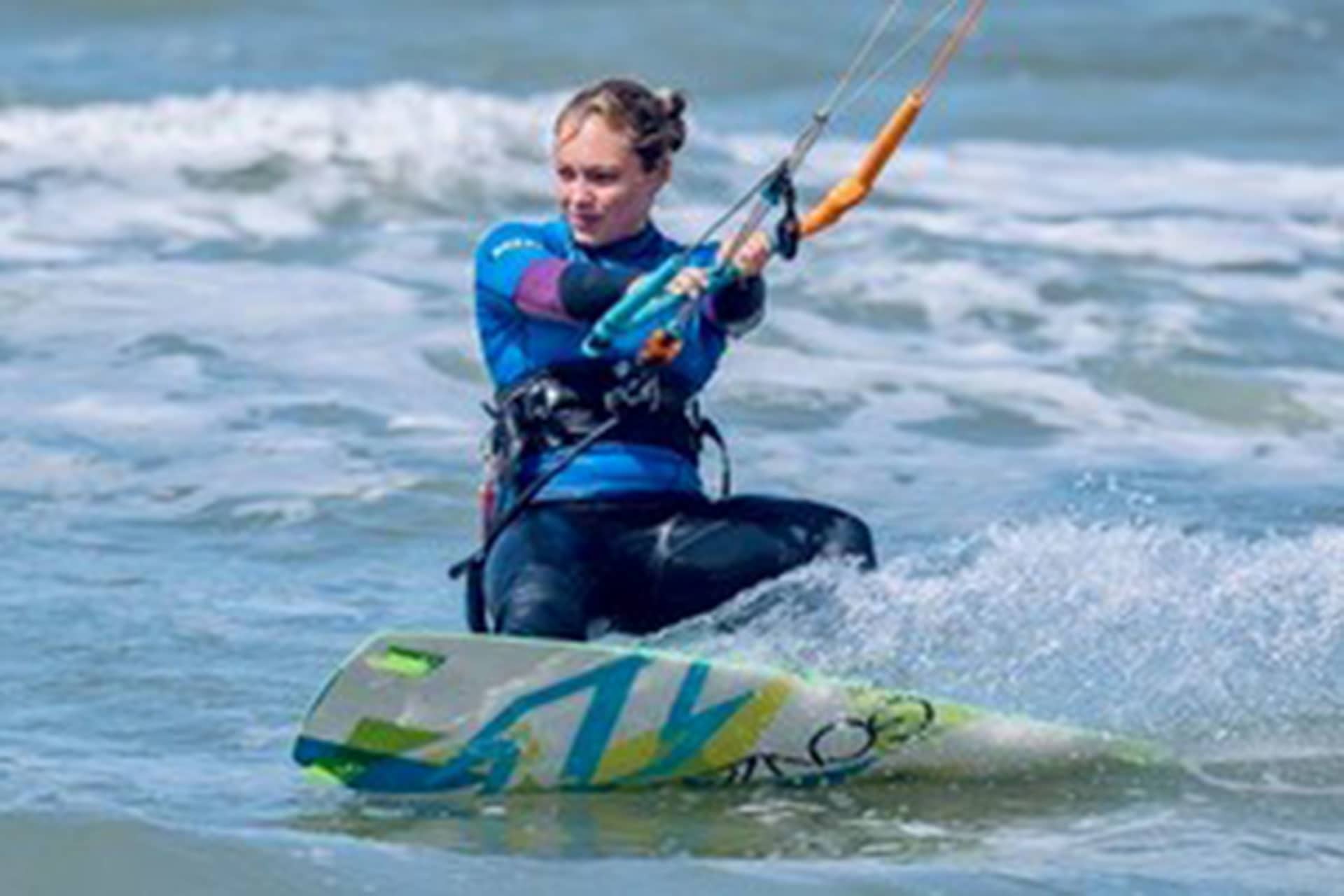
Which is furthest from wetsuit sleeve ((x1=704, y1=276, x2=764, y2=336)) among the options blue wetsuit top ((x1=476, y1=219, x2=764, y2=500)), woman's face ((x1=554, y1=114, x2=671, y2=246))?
woman's face ((x1=554, y1=114, x2=671, y2=246))

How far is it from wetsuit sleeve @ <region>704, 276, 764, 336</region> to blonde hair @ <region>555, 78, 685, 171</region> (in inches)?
11.8

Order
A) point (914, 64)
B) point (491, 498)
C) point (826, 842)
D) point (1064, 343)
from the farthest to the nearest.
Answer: point (914, 64), point (1064, 343), point (491, 498), point (826, 842)

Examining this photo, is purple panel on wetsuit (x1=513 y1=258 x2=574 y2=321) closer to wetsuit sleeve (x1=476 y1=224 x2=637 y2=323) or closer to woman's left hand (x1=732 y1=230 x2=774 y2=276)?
wetsuit sleeve (x1=476 y1=224 x2=637 y2=323)

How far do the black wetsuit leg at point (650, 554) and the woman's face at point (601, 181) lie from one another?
56 cm

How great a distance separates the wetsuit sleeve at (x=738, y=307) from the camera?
7.15m

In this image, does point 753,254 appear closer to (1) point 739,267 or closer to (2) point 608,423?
(1) point 739,267

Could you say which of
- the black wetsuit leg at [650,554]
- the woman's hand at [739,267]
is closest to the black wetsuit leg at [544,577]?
the black wetsuit leg at [650,554]

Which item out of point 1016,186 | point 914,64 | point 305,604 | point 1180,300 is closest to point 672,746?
point 305,604

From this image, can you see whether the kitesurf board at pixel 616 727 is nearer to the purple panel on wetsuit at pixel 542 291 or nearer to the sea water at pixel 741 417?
the sea water at pixel 741 417

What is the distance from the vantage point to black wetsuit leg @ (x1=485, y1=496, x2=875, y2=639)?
7.09 metres

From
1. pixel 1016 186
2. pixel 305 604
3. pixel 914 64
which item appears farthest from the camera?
pixel 914 64

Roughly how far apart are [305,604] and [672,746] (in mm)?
2176

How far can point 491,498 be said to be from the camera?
288 inches

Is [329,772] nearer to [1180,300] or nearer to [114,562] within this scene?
[114,562]
